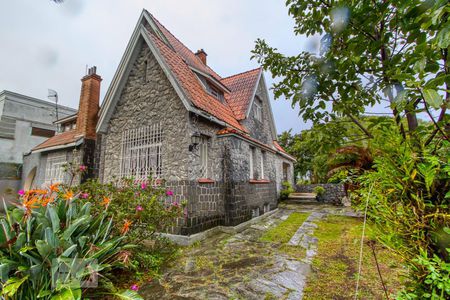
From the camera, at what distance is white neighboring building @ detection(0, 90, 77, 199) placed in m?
13.8

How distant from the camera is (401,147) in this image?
1.42m

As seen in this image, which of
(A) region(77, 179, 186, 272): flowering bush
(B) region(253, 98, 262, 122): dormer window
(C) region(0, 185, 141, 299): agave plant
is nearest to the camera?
(C) region(0, 185, 141, 299): agave plant

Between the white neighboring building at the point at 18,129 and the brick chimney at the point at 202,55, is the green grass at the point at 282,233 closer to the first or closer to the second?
the brick chimney at the point at 202,55

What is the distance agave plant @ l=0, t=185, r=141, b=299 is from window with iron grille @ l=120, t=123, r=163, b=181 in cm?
339

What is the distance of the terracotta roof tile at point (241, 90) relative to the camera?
972cm

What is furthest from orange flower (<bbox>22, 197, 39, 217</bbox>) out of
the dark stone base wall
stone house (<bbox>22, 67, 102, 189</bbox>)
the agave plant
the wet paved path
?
stone house (<bbox>22, 67, 102, 189</bbox>)

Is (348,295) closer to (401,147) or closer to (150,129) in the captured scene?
(401,147)

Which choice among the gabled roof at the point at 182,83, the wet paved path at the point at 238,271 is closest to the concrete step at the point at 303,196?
the gabled roof at the point at 182,83

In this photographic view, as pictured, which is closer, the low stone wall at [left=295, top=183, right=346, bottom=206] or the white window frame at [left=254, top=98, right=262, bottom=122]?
the white window frame at [left=254, top=98, right=262, bottom=122]

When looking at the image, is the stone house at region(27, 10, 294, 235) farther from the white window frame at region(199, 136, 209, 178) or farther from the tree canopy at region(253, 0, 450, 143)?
the tree canopy at region(253, 0, 450, 143)

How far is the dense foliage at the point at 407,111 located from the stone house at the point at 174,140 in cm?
454

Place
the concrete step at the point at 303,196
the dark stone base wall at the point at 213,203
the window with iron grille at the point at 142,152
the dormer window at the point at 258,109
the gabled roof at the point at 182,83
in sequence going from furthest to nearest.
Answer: the concrete step at the point at 303,196 < the dormer window at the point at 258,109 < the window with iron grille at the point at 142,152 < the gabled roof at the point at 182,83 < the dark stone base wall at the point at 213,203

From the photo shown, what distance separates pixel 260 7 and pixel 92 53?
1241cm

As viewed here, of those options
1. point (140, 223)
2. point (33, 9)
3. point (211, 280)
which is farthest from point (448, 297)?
point (33, 9)
